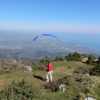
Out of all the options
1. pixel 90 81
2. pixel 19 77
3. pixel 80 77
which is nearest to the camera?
pixel 90 81

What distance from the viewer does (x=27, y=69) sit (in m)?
24.7

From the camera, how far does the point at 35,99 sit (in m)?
12.3

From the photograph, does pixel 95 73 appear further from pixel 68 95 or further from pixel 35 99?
pixel 35 99

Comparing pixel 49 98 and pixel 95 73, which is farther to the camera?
pixel 95 73

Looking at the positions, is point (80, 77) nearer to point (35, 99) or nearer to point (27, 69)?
point (35, 99)

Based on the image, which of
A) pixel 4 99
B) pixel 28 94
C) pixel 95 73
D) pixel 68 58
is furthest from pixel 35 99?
pixel 68 58

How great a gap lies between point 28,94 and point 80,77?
21.0ft

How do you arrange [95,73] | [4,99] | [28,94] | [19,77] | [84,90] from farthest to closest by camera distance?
[95,73] → [19,77] → [84,90] → [28,94] → [4,99]

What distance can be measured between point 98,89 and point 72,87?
5.71ft

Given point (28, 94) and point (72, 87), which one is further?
point (72, 87)

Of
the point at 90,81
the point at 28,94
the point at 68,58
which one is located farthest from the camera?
the point at 68,58

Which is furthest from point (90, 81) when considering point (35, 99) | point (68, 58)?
point (68, 58)

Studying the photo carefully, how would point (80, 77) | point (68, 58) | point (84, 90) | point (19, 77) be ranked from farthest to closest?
point (68, 58)
point (19, 77)
point (80, 77)
point (84, 90)

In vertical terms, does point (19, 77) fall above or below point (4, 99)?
below
